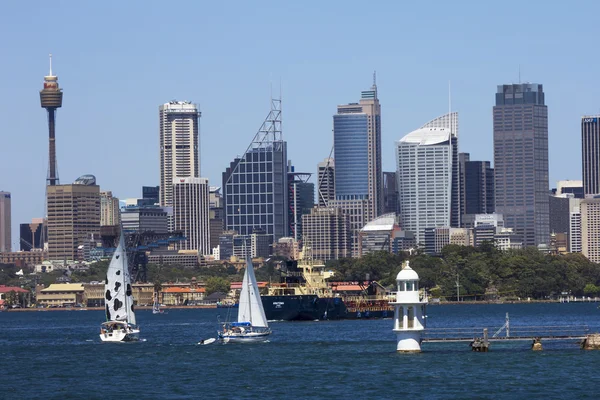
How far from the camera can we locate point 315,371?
288 feet

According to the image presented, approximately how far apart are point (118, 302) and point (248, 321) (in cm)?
1071

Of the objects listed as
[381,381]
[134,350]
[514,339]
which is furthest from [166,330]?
[381,381]

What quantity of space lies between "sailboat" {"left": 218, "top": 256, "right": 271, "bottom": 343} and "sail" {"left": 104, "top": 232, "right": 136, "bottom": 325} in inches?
342

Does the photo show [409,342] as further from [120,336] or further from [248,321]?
[120,336]

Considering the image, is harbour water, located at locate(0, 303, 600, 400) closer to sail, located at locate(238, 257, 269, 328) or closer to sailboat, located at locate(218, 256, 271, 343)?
sailboat, located at locate(218, 256, 271, 343)

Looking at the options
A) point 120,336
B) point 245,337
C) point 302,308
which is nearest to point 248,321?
point 245,337

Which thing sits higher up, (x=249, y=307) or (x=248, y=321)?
(x=249, y=307)

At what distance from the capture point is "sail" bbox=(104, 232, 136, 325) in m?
123

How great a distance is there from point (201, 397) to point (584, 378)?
19.7 meters

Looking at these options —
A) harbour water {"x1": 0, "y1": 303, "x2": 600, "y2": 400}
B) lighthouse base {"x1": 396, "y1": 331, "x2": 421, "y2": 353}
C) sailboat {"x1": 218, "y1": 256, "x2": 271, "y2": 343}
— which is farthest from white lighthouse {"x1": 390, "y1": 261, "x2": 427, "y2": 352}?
sailboat {"x1": 218, "y1": 256, "x2": 271, "y2": 343}

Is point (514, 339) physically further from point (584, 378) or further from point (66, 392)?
point (66, 392)

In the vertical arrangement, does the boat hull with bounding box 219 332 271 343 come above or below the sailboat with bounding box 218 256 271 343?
below

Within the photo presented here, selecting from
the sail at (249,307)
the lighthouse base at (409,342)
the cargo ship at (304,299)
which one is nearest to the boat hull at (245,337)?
the sail at (249,307)

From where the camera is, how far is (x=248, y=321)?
12056 cm
